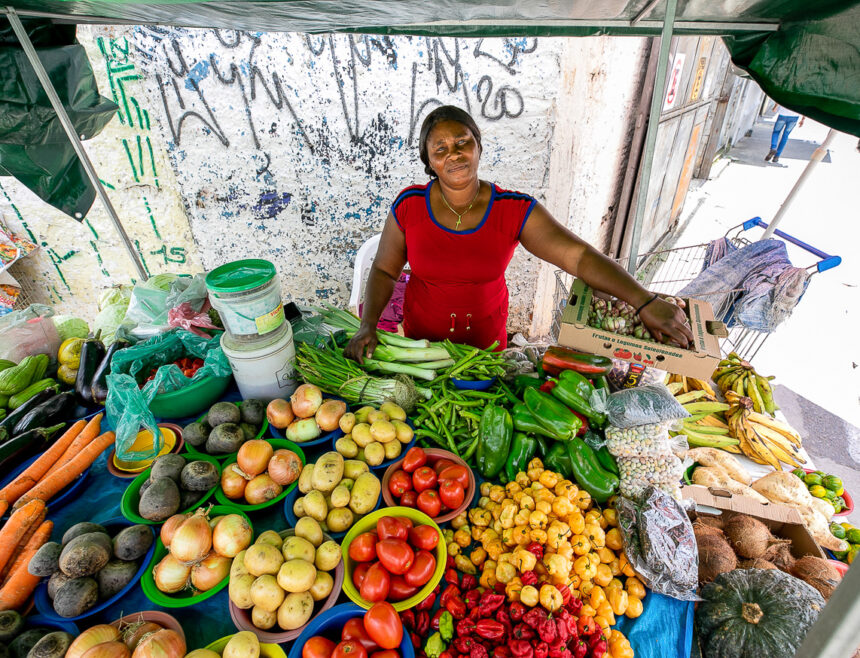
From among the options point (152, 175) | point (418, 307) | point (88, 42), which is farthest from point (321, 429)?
point (88, 42)

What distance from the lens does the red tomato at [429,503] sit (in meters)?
1.64

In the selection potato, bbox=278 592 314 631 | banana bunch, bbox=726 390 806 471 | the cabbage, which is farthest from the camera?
the cabbage

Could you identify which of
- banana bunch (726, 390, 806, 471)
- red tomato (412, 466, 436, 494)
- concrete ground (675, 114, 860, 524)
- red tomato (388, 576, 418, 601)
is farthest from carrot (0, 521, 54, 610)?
concrete ground (675, 114, 860, 524)

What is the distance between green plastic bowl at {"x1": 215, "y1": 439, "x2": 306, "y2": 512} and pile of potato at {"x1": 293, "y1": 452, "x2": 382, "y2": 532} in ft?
0.30

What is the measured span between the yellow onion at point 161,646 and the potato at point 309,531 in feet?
1.41

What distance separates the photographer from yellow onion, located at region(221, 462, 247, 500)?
5.63ft

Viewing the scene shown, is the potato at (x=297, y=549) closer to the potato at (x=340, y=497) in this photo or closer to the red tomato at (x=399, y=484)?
the potato at (x=340, y=497)

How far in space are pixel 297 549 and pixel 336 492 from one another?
0.90 feet

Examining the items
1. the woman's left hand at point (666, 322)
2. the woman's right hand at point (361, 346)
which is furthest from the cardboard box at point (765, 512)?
the woman's right hand at point (361, 346)

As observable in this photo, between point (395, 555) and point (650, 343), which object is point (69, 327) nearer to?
point (395, 555)

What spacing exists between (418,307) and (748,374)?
2.65 meters

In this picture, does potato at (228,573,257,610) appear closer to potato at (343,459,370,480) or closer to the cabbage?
potato at (343,459,370,480)

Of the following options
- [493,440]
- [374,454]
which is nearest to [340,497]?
[374,454]

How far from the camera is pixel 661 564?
1.51 metres
